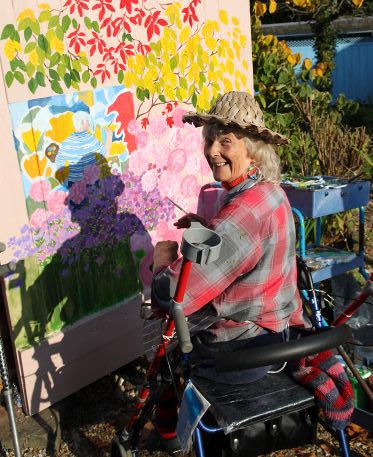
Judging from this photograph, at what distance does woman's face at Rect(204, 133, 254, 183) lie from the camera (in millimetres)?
2342

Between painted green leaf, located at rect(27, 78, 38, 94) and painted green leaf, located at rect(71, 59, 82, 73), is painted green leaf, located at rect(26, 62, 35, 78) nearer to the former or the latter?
painted green leaf, located at rect(27, 78, 38, 94)

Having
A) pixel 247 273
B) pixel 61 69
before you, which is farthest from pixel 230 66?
pixel 247 273

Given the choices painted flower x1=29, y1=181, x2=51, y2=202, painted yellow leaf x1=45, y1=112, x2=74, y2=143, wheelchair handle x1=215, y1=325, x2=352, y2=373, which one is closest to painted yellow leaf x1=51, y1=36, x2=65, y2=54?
painted yellow leaf x1=45, y1=112, x2=74, y2=143

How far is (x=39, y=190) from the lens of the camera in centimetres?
308

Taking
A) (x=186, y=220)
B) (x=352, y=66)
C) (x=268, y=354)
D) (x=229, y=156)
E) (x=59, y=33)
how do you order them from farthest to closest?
(x=352, y=66) → (x=59, y=33) → (x=186, y=220) → (x=229, y=156) → (x=268, y=354)

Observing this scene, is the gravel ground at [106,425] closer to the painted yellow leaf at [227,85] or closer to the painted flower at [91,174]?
the painted flower at [91,174]

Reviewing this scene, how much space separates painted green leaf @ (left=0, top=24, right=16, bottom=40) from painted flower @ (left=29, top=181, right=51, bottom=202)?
2.40 ft

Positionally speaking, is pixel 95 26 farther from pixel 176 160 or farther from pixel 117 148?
pixel 176 160

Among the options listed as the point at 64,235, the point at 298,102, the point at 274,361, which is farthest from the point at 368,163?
the point at 274,361

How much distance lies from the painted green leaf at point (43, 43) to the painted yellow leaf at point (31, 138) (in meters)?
0.42

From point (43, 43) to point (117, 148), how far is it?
2.46 ft

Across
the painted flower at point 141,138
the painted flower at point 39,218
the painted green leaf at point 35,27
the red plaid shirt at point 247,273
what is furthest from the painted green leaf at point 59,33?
the red plaid shirt at point 247,273

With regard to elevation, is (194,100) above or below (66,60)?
below

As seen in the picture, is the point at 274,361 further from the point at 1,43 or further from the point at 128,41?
the point at 128,41
